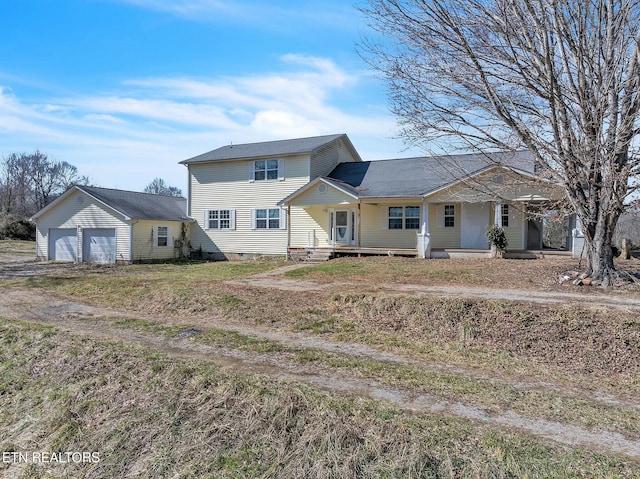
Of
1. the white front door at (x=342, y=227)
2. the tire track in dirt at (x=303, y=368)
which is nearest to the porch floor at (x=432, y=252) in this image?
the white front door at (x=342, y=227)

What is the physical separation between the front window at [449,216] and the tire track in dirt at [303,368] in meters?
13.7

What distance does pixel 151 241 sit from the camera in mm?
22922

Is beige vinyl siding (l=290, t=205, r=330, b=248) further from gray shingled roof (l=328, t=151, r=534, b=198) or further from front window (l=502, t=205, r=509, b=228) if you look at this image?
front window (l=502, t=205, r=509, b=228)

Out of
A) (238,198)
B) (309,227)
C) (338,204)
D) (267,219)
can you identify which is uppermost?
(238,198)

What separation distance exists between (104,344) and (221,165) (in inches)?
712

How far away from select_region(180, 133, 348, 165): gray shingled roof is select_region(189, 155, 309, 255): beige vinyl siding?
1.19 feet

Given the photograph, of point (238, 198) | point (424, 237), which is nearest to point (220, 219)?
point (238, 198)

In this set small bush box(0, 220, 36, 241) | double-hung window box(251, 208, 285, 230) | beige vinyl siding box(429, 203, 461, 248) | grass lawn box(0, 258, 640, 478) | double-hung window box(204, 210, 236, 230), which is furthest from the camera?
small bush box(0, 220, 36, 241)

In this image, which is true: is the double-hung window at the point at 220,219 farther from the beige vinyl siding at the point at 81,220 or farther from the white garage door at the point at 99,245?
the white garage door at the point at 99,245

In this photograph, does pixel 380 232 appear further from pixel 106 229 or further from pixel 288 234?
pixel 106 229

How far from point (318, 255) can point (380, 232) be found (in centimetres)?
329

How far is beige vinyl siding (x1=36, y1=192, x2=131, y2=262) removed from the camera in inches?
871

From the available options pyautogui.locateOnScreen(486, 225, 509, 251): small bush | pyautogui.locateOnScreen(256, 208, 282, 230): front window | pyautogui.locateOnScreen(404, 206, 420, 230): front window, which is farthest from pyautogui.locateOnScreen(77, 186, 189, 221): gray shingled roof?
pyautogui.locateOnScreen(486, 225, 509, 251): small bush

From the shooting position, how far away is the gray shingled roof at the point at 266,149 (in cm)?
2236
